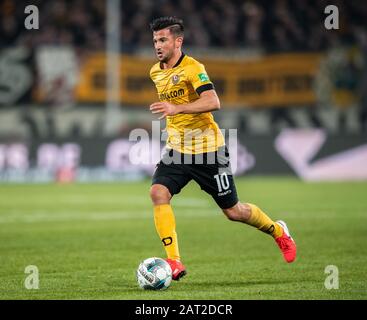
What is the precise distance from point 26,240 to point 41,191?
821 centimetres

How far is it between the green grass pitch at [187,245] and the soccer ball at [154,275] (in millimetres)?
96

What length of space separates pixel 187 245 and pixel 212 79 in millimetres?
13597

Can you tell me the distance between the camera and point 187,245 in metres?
10.9

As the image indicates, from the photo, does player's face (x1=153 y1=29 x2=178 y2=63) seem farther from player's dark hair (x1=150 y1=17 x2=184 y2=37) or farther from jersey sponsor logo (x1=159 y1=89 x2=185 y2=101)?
jersey sponsor logo (x1=159 y1=89 x2=185 y2=101)

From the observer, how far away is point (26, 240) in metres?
11.4

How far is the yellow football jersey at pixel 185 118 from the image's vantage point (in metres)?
8.35

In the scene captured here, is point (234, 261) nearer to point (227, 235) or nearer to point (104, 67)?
point (227, 235)

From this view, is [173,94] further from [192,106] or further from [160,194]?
[160,194]

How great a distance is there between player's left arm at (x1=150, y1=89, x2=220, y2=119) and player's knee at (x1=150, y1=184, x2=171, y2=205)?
2.62 ft

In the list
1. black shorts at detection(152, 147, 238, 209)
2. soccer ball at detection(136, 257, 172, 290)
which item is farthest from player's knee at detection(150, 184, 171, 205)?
soccer ball at detection(136, 257, 172, 290)

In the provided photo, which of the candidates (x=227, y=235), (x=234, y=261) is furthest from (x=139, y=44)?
(x=234, y=261)

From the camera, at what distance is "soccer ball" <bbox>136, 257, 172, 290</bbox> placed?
766cm

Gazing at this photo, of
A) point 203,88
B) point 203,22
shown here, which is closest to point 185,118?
point 203,88
